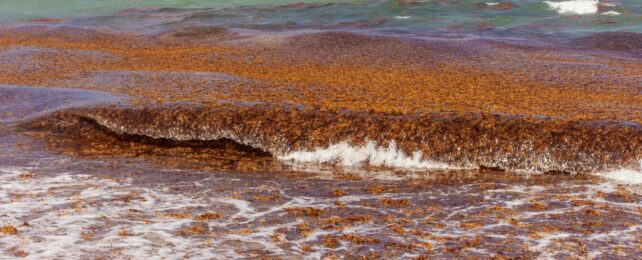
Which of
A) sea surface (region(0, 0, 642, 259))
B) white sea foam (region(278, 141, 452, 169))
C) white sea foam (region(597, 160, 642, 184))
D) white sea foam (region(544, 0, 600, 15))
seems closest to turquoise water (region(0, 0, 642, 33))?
white sea foam (region(544, 0, 600, 15))

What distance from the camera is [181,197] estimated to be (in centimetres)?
1197

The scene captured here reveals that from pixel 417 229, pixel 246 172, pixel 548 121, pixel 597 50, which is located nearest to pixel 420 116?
pixel 548 121

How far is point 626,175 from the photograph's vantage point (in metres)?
13.1

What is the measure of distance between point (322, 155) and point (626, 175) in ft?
17.2

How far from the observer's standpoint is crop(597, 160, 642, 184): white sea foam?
42.4 ft

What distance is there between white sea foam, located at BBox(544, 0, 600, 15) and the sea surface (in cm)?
1847

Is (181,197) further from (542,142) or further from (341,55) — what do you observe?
(341,55)

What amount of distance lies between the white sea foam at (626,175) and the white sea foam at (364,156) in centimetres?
268

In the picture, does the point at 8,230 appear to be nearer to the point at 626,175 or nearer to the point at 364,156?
the point at 364,156

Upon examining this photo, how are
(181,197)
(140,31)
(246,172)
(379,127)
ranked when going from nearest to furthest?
1. (181,197)
2. (246,172)
3. (379,127)
4. (140,31)

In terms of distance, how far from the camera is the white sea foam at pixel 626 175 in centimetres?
1294

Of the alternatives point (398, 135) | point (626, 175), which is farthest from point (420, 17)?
point (626, 175)

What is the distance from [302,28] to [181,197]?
28195mm

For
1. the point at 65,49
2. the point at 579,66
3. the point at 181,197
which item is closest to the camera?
the point at 181,197
